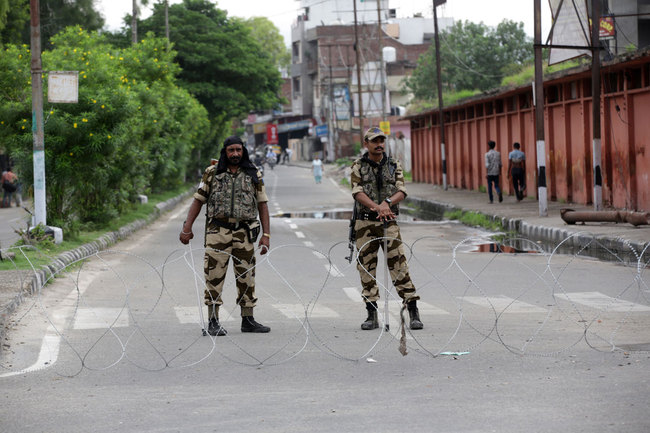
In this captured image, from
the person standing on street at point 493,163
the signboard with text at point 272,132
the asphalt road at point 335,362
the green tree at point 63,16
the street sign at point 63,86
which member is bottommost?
the asphalt road at point 335,362

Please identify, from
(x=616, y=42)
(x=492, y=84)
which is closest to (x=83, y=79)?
(x=616, y=42)

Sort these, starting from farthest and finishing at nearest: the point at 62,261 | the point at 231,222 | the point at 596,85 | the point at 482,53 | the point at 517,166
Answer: the point at 482,53, the point at 517,166, the point at 596,85, the point at 62,261, the point at 231,222

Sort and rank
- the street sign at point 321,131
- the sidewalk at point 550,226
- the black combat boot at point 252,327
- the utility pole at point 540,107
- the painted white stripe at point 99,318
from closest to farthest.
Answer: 1. the black combat boot at point 252,327
2. the painted white stripe at point 99,318
3. the sidewalk at point 550,226
4. the utility pole at point 540,107
5. the street sign at point 321,131

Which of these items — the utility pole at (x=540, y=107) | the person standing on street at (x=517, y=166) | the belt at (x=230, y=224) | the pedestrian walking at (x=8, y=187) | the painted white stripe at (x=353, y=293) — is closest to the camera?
the belt at (x=230, y=224)

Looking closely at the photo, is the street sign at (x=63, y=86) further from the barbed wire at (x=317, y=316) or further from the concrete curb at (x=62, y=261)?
the barbed wire at (x=317, y=316)

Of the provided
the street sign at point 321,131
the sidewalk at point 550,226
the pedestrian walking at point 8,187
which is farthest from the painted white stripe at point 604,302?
the street sign at point 321,131

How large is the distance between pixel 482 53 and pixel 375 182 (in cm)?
6253

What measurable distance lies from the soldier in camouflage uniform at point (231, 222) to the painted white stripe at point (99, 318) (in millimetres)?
1033

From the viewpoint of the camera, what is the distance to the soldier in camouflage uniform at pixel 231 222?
8.66m

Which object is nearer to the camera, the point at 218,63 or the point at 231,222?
the point at 231,222

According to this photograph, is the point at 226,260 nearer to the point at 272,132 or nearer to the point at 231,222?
the point at 231,222

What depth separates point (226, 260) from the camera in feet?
28.8

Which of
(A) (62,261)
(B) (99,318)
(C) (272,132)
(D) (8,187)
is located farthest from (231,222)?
(C) (272,132)

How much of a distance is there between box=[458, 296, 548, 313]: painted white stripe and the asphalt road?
0.04 meters
